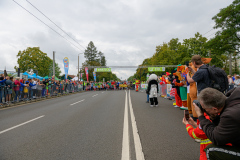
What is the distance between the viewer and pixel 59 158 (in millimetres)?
3238

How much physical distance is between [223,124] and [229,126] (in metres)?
0.06

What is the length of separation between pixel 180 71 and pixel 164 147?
5379 mm

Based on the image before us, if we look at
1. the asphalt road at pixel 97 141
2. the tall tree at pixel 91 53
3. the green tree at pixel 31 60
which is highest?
the tall tree at pixel 91 53

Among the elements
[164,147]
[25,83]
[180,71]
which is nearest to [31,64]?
[25,83]

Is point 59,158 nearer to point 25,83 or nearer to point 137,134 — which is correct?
point 137,134

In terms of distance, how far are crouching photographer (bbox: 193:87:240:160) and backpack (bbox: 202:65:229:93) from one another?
2489mm

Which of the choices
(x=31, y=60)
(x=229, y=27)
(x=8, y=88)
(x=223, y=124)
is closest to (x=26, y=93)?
(x=8, y=88)

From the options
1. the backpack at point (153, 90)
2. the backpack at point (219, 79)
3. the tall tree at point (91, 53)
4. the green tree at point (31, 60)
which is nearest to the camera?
the backpack at point (219, 79)

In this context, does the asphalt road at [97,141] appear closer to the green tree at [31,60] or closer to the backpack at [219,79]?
the backpack at [219,79]

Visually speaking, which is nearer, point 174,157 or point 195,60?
point 174,157

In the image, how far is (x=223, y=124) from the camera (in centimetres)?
195

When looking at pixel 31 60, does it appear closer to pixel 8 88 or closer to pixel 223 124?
pixel 8 88

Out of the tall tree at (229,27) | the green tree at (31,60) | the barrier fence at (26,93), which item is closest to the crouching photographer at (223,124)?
the barrier fence at (26,93)

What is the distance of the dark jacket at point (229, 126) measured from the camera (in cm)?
188
